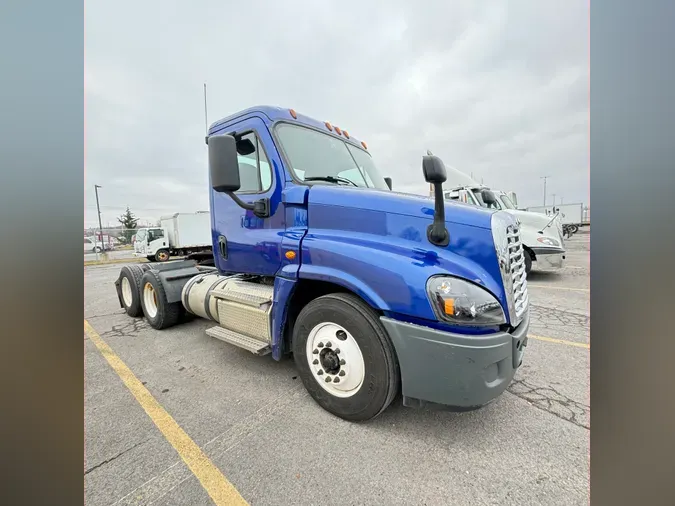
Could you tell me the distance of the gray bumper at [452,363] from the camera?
181 cm

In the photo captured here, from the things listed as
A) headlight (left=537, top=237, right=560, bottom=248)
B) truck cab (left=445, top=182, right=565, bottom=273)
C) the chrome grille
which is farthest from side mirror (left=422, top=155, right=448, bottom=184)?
headlight (left=537, top=237, right=560, bottom=248)

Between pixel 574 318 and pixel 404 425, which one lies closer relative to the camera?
pixel 404 425

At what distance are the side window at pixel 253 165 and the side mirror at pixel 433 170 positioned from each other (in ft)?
5.35

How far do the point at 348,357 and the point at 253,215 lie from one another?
178cm

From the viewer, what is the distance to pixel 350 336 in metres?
2.23

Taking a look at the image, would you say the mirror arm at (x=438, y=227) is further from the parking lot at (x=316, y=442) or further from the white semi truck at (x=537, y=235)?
the white semi truck at (x=537, y=235)

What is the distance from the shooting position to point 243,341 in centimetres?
293

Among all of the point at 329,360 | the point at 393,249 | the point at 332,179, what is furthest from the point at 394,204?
the point at 329,360

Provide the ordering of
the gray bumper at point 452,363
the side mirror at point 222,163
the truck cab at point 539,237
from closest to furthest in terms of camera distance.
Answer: the gray bumper at point 452,363, the side mirror at point 222,163, the truck cab at point 539,237

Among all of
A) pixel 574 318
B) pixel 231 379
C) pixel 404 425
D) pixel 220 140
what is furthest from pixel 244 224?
pixel 574 318

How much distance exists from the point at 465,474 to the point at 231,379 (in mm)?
2301

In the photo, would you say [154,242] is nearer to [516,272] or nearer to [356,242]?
[356,242]

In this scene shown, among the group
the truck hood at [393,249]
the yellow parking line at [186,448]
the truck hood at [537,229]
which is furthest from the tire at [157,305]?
the truck hood at [537,229]
